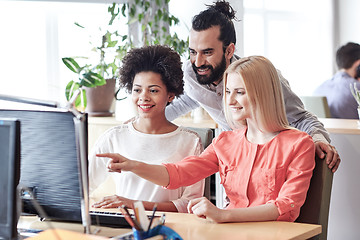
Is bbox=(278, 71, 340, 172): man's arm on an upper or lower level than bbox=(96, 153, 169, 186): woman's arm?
upper

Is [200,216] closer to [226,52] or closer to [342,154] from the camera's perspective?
[226,52]

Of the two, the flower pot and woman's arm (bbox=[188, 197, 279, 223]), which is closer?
woman's arm (bbox=[188, 197, 279, 223])

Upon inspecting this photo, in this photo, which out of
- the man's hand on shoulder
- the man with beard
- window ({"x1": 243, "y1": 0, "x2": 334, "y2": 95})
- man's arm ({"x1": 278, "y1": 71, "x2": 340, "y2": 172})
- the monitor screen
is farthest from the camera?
window ({"x1": 243, "y1": 0, "x2": 334, "y2": 95})

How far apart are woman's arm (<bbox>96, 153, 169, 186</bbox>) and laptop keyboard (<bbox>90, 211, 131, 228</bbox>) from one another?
143 millimetres

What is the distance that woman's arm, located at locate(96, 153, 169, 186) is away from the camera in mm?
1684

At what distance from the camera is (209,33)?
7.52 ft

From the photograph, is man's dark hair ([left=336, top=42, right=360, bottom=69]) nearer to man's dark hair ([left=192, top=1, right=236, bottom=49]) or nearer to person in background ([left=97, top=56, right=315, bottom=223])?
man's dark hair ([left=192, top=1, right=236, bottom=49])

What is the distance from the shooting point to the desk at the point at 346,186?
259 cm

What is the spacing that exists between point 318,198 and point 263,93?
0.36 meters

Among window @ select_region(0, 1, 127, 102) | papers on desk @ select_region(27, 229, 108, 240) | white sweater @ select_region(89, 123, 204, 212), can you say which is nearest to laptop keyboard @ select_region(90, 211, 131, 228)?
papers on desk @ select_region(27, 229, 108, 240)

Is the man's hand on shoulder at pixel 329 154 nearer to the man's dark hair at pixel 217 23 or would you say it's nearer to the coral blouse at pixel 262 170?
the coral blouse at pixel 262 170

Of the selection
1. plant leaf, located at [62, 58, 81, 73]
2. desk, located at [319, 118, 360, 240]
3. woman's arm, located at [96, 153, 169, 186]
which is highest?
plant leaf, located at [62, 58, 81, 73]

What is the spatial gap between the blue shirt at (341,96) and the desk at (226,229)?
2.84 m

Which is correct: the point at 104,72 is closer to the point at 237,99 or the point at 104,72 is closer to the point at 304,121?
the point at 304,121
